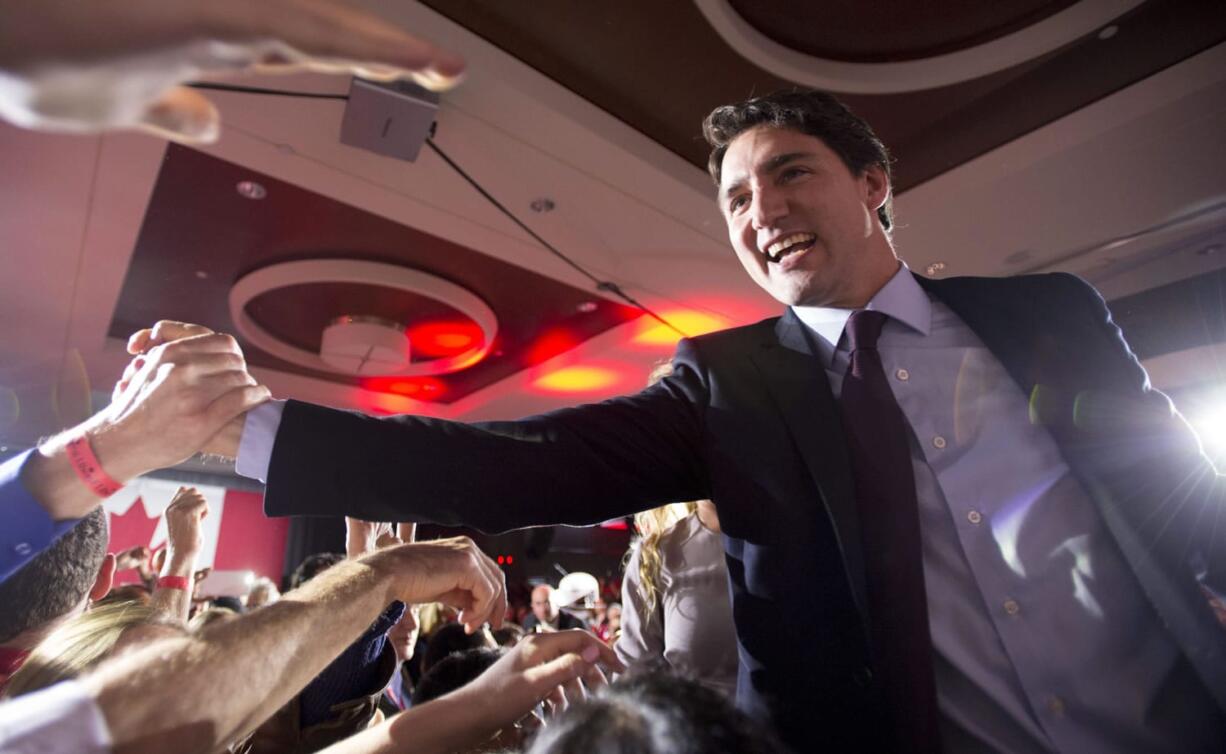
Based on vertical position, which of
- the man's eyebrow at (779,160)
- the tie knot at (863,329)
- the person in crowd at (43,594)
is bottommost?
the person in crowd at (43,594)

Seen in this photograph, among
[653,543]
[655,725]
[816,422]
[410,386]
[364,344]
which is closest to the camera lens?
[655,725]

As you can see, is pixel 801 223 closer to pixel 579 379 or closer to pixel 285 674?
pixel 285 674

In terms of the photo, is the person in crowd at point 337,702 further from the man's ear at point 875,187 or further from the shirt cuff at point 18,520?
the man's ear at point 875,187

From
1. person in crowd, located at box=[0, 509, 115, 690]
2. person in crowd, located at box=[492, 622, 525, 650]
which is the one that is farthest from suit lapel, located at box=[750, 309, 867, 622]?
person in crowd, located at box=[492, 622, 525, 650]

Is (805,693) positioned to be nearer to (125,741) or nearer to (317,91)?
(125,741)

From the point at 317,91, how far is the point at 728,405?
2.87 m

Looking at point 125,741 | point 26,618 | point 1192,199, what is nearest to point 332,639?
point 125,741

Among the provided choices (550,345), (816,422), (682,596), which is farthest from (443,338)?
(816,422)

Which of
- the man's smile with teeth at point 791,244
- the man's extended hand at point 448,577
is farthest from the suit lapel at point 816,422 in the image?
the man's extended hand at point 448,577

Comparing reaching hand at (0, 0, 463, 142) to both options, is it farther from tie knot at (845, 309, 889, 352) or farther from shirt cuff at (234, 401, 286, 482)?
tie knot at (845, 309, 889, 352)

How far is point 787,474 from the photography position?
100 centimetres

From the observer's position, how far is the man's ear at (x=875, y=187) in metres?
1.39

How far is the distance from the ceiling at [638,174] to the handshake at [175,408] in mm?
2294

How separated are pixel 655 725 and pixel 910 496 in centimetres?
53
